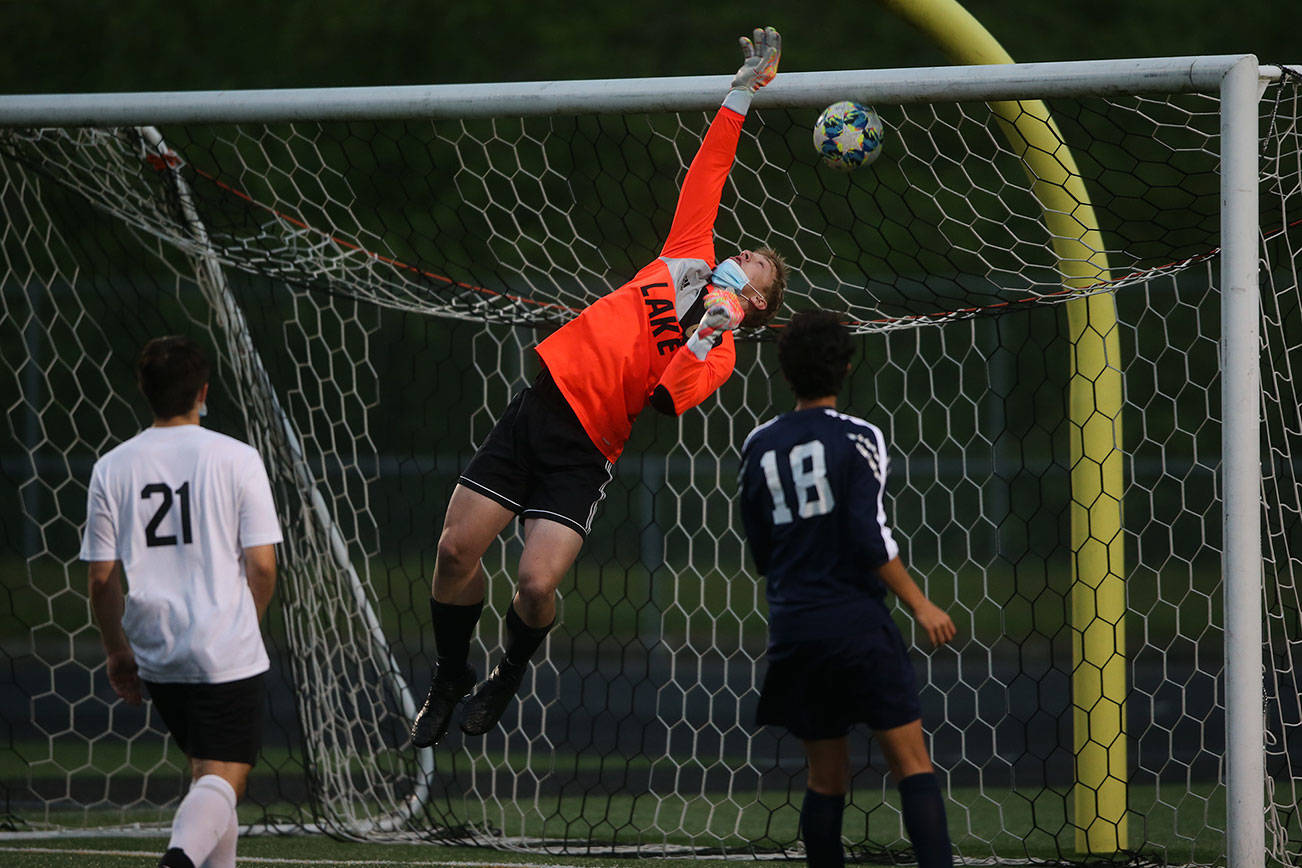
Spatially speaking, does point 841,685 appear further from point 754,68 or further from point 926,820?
point 754,68

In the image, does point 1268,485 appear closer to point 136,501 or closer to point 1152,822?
point 1152,822

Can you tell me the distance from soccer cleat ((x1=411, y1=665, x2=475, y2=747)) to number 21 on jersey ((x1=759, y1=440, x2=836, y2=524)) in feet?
4.67

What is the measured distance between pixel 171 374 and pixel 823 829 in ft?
7.18

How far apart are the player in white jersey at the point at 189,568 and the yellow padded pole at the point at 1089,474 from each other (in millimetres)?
2812

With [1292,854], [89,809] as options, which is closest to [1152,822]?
[1292,854]

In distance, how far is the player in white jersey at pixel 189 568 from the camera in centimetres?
362

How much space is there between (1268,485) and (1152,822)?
16.9 feet

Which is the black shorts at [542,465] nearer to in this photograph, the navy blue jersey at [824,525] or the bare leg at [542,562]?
the bare leg at [542,562]

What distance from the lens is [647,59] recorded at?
15.9 m

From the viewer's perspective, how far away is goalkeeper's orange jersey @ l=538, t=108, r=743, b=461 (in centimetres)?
414

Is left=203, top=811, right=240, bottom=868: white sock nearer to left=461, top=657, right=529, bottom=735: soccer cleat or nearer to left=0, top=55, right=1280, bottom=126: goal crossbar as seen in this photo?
left=461, top=657, right=529, bottom=735: soccer cleat

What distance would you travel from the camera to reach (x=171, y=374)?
12.2ft

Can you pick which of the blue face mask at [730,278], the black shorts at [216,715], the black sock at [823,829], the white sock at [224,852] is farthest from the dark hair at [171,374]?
the black sock at [823,829]

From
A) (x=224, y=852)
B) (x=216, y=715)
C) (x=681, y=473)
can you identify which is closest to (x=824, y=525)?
(x=216, y=715)
